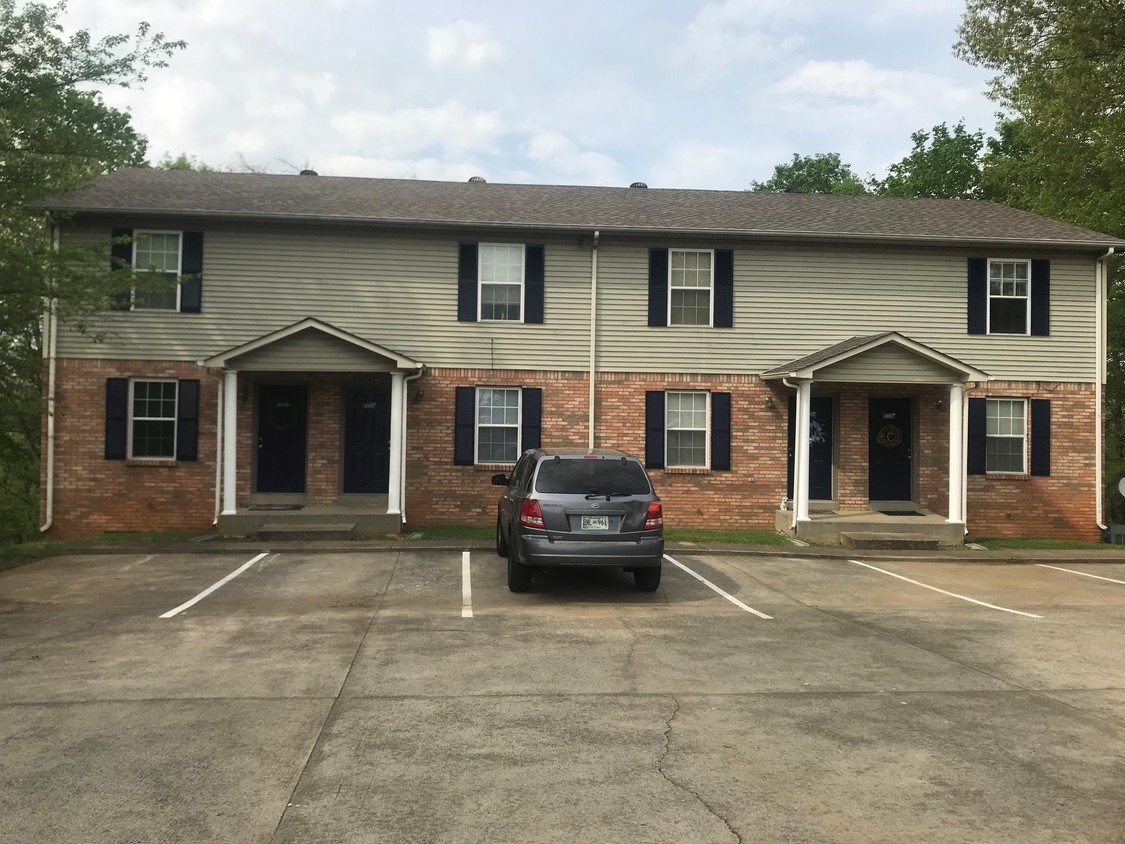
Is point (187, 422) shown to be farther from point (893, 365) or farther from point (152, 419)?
point (893, 365)

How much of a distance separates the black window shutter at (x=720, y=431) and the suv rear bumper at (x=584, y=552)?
7.24 m

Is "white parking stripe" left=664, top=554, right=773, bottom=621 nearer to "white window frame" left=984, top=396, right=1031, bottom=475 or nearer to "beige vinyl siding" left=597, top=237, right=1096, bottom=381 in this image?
"beige vinyl siding" left=597, top=237, right=1096, bottom=381

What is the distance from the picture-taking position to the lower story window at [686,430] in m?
16.8

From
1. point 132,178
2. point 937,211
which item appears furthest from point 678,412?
point 132,178

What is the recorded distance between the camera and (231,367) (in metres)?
14.8

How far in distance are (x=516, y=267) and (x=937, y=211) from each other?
10.1m

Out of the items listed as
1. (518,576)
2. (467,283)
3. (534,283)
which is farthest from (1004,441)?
(518,576)

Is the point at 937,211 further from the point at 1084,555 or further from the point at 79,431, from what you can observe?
the point at 79,431

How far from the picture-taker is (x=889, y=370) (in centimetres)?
1552

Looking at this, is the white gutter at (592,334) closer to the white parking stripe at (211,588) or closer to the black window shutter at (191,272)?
the white parking stripe at (211,588)

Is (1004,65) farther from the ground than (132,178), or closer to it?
farther from the ground

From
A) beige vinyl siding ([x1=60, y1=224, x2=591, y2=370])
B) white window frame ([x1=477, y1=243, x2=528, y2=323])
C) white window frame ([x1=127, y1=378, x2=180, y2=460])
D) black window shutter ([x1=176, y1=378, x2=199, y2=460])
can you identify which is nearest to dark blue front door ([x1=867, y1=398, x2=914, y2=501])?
beige vinyl siding ([x1=60, y1=224, x2=591, y2=370])

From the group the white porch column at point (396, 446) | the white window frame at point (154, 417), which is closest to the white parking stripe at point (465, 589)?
the white porch column at point (396, 446)

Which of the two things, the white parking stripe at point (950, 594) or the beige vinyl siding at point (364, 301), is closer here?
the white parking stripe at point (950, 594)
